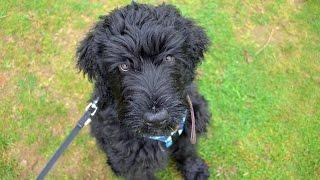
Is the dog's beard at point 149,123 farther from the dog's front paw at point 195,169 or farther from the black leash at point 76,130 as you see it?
the dog's front paw at point 195,169

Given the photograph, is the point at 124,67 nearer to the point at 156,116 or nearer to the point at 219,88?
the point at 156,116

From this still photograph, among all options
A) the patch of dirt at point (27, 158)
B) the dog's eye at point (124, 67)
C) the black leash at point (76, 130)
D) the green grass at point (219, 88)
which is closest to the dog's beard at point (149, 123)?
the dog's eye at point (124, 67)

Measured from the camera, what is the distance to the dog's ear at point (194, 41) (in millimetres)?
3664

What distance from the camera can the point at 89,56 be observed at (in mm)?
3686

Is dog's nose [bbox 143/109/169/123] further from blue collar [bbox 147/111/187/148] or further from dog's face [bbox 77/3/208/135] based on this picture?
blue collar [bbox 147/111/187/148]

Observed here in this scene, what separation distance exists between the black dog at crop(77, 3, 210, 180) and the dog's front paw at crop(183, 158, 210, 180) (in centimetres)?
87

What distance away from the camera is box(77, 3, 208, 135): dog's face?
328 centimetres

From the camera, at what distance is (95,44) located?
A: 11.7 ft

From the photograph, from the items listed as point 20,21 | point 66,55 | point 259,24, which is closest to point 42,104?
point 66,55

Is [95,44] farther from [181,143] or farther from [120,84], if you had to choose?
[181,143]

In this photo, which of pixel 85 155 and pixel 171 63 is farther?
pixel 85 155

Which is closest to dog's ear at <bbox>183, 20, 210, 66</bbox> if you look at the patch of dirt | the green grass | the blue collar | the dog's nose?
the blue collar

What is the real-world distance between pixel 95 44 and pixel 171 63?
2.08ft

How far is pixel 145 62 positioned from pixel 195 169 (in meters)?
1.93
